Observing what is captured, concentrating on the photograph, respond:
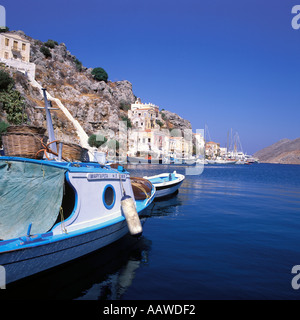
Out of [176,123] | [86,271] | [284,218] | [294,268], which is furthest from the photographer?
[176,123]

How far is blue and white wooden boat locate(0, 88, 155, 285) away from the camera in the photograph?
21.3 feet

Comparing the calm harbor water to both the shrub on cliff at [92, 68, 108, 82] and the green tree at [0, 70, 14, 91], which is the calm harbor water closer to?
the green tree at [0, 70, 14, 91]

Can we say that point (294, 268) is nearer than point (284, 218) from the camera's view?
Yes

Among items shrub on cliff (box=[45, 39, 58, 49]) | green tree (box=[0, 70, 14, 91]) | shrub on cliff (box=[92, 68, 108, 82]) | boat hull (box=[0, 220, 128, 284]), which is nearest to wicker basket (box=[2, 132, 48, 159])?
boat hull (box=[0, 220, 128, 284])

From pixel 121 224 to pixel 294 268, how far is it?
572 centimetres

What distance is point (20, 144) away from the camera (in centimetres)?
845

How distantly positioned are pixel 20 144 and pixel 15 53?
→ 73.7 m

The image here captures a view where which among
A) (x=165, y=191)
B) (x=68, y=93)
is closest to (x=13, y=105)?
(x=165, y=191)

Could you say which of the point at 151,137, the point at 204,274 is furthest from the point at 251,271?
the point at 151,137

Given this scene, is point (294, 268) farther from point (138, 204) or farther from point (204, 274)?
point (138, 204)

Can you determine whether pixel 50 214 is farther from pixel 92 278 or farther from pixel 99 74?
pixel 99 74

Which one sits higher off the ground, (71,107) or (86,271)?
(71,107)

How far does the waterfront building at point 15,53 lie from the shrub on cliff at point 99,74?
130 feet
